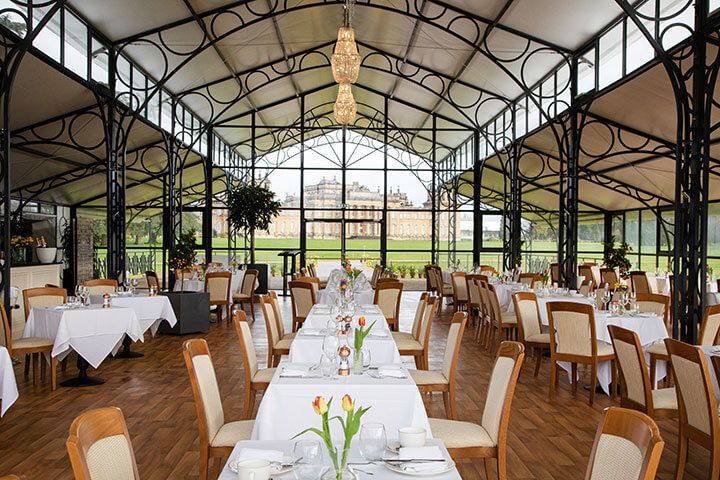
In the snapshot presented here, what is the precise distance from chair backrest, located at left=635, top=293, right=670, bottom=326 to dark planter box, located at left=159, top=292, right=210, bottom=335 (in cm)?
665

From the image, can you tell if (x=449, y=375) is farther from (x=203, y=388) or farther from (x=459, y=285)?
(x=459, y=285)

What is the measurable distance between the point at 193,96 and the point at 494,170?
7.69m

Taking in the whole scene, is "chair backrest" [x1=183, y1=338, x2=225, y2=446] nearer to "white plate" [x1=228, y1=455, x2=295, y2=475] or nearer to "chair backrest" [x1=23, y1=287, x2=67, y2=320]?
"white plate" [x1=228, y1=455, x2=295, y2=475]

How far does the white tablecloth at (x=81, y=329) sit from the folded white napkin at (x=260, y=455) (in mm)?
5129

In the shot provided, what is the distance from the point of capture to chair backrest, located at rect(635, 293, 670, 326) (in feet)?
24.4

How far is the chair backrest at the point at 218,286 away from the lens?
39.4 ft

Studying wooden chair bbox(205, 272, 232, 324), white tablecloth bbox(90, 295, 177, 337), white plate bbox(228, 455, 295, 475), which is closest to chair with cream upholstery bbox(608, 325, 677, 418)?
white plate bbox(228, 455, 295, 475)

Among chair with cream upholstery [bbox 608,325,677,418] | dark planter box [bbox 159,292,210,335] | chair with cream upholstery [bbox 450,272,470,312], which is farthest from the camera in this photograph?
chair with cream upholstery [bbox 450,272,470,312]

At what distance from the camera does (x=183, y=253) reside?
434 inches

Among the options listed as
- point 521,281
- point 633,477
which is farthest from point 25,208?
point 633,477

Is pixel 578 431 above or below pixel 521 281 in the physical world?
below

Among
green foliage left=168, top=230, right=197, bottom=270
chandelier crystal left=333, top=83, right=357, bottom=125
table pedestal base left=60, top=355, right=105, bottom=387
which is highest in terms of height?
chandelier crystal left=333, top=83, right=357, bottom=125

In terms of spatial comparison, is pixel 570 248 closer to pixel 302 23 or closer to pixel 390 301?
pixel 390 301

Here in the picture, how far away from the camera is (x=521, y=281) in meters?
12.2
